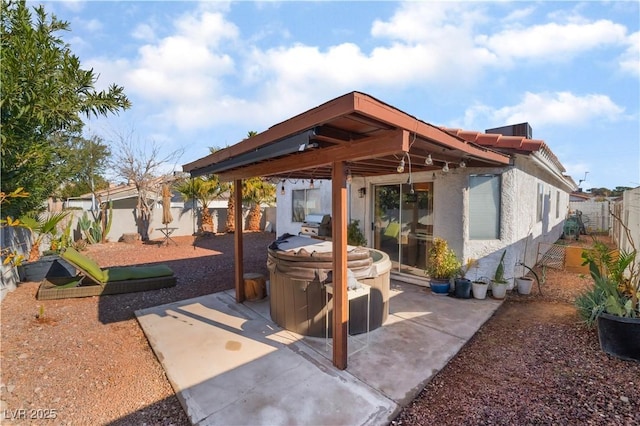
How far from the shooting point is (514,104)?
10086mm

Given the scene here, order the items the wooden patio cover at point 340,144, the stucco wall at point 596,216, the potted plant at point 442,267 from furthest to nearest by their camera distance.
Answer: the stucco wall at point 596,216
the potted plant at point 442,267
the wooden patio cover at point 340,144

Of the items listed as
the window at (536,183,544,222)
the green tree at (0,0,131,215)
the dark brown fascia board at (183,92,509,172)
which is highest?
the green tree at (0,0,131,215)

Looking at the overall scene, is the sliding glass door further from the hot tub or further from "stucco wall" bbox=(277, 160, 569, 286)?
the hot tub

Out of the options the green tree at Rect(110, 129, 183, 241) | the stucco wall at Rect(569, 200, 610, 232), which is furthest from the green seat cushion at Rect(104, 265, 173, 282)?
the stucco wall at Rect(569, 200, 610, 232)

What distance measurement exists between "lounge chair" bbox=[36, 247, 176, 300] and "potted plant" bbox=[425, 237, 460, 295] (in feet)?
20.4

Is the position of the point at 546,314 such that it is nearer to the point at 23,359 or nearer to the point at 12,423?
the point at 12,423

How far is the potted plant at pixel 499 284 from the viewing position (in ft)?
19.6

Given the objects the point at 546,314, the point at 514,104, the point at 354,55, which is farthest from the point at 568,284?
the point at 354,55

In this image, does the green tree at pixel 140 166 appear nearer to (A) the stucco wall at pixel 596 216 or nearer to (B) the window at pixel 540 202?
(B) the window at pixel 540 202

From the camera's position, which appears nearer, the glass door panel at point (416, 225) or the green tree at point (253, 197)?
the glass door panel at point (416, 225)

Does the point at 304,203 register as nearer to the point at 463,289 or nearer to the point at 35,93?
the point at 463,289

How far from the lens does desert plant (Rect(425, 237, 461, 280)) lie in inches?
249

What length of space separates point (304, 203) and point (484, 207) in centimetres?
752

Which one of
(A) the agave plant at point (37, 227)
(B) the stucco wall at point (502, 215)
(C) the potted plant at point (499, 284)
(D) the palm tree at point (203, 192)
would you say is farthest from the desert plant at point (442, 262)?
(D) the palm tree at point (203, 192)
